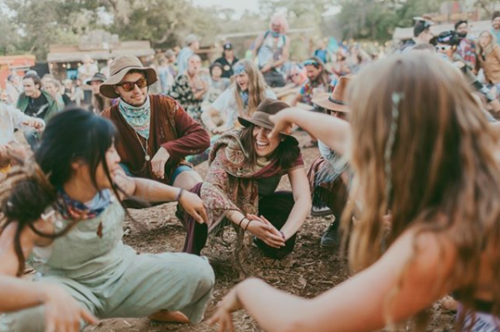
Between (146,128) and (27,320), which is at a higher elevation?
(146,128)

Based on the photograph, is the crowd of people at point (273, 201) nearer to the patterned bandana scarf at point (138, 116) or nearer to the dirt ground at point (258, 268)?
the patterned bandana scarf at point (138, 116)

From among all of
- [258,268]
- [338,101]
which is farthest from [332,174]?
[258,268]

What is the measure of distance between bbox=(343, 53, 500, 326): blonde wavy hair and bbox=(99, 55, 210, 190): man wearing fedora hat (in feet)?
8.50

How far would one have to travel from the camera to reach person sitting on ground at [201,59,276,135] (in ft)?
19.6

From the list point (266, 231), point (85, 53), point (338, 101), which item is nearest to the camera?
point (266, 231)

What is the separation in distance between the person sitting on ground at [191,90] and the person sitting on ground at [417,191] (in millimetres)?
6882

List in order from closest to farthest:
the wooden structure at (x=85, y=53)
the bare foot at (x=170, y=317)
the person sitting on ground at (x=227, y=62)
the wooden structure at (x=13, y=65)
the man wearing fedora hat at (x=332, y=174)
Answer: the bare foot at (x=170, y=317)
the man wearing fedora hat at (x=332, y=174)
the person sitting on ground at (x=227, y=62)
the wooden structure at (x=13, y=65)
the wooden structure at (x=85, y=53)

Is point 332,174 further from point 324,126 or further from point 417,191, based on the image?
point 417,191

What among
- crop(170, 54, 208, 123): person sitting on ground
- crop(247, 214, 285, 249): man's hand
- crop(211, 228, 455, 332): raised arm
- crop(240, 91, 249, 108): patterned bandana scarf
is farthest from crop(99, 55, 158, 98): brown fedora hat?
crop(170, 54, 208, 123): person sitting on ground

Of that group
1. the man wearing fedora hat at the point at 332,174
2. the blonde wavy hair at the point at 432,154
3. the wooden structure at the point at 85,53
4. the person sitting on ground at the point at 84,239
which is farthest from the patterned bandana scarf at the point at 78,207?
the wooden structure at the point at 85,53

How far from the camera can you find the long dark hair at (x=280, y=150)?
350cm

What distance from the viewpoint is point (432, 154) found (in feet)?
4.80

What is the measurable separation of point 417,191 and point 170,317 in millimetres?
1875

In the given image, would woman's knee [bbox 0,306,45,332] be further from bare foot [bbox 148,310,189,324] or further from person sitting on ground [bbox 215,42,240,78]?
person sitting on ground [bbox 215,42,240,78]
